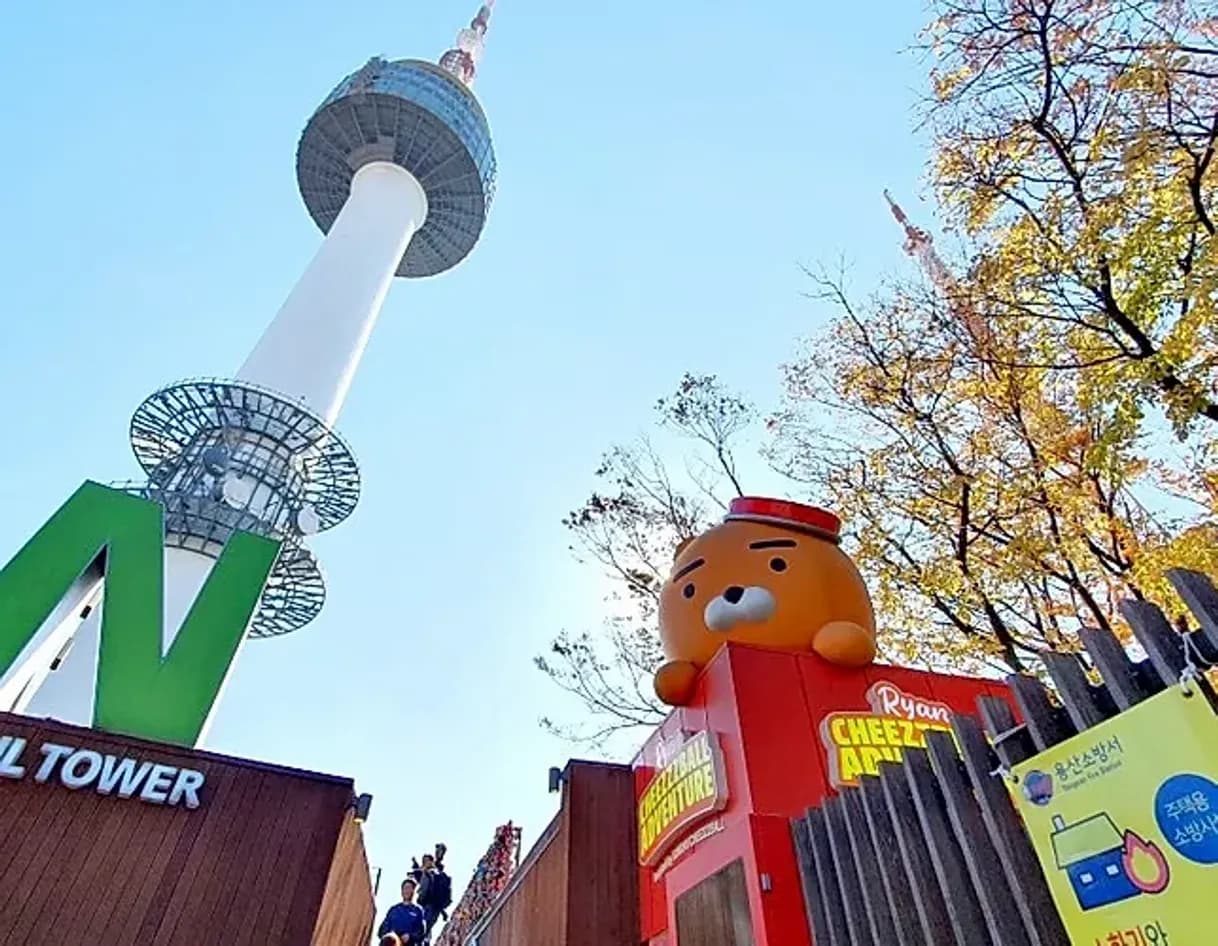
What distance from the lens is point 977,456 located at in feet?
35.2

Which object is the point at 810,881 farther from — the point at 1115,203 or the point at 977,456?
the point at 977,456

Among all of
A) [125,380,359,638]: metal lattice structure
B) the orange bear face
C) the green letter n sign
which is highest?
[125,380,359,638]: metal lattice structure

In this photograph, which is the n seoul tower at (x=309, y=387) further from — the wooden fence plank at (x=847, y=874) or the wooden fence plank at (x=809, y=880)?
the wooden fence plank at (x=847, y=874)

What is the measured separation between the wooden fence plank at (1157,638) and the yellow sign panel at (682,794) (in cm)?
308

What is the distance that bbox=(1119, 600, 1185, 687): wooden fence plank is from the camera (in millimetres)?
2398

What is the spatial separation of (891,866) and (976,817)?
58 centimetres

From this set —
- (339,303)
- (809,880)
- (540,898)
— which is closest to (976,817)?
(809,880)

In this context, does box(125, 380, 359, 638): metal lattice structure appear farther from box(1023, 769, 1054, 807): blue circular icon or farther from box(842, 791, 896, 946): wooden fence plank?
box(1023, 769, 1054, 807): blue circular icon

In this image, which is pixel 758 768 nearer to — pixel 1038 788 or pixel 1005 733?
pixel 1005 733

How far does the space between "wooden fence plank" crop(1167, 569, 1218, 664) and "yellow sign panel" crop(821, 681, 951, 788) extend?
2.84 meters

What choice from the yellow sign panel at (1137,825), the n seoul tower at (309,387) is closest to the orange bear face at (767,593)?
the yellow sign panel at (1137,825)

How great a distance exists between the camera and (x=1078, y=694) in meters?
2.75

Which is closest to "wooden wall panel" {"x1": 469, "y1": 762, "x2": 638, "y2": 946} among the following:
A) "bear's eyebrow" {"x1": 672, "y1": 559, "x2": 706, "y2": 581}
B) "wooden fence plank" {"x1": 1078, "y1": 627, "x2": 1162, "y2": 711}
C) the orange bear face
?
the orange bear face

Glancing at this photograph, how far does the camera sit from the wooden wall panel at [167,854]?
6914mm
